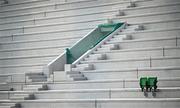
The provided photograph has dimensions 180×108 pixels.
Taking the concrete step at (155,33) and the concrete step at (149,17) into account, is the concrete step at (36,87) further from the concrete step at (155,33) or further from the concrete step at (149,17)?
the concrete step at (149,17)

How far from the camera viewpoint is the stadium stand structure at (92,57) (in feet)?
34.2

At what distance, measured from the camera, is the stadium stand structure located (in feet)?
34.2

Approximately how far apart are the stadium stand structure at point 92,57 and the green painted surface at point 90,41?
0.21 metres

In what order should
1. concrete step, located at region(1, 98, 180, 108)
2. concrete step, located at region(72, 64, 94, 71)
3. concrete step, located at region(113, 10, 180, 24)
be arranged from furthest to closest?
1. concrete step, located at region(113, 10, 180, 24)
2. concrete step, located at region(72, 64, 94, 71)
3. concrete step, located at region(1, 98, 180, 108)

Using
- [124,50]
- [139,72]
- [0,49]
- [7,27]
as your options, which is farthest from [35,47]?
[139,72]

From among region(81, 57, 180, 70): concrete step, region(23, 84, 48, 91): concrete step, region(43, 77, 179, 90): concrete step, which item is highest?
region(81, 57, 180, 70): concrete step

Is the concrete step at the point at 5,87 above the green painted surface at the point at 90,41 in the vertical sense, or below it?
below

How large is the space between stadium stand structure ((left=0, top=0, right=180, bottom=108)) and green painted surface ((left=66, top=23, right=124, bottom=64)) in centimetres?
21

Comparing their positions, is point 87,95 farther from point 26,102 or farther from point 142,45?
point 142,45

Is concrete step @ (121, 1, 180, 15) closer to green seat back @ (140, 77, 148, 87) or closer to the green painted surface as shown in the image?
the green painted surface

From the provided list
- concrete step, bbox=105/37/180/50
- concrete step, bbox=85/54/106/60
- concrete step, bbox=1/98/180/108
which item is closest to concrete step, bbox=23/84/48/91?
concrete step, bbox=1/98/180/108

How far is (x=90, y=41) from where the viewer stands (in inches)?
540

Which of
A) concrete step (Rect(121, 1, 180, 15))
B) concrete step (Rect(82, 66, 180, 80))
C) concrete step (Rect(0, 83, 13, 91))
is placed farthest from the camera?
concrete step (Rect(121, 1, 180, 15))

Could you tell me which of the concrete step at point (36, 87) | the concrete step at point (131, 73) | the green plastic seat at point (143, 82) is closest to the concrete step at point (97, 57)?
the concrete step at point (131, 73)
